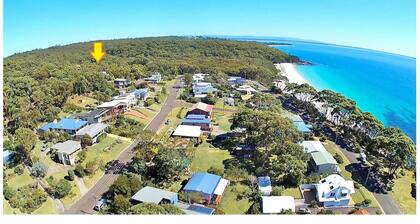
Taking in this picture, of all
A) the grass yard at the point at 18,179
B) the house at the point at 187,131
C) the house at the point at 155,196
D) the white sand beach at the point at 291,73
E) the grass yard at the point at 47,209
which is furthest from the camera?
the white sand beach at the point at 291,73

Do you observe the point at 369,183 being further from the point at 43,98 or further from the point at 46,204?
the point at 43,98

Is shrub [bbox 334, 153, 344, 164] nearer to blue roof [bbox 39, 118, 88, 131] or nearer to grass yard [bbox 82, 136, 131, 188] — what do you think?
grass yard [bbox 82, 136, 131, 188]

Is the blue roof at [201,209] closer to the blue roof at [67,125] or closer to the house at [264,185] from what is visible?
the house at [264,185]

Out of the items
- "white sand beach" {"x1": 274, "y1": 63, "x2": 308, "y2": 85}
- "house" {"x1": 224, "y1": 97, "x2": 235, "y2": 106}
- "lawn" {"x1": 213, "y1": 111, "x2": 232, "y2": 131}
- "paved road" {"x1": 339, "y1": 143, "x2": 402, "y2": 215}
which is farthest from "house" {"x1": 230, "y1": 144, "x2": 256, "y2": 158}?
"white sand beach" {"x1": 274, "y1": 63, "x2": 308, "y2": 85}

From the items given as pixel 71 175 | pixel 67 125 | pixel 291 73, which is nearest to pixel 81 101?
pixel 67 125

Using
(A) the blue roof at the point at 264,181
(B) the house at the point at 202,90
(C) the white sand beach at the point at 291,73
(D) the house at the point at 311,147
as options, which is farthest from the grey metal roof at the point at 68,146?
(C) the white sand beach at the point at 291,73

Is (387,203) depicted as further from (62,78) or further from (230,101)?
(62,78)
